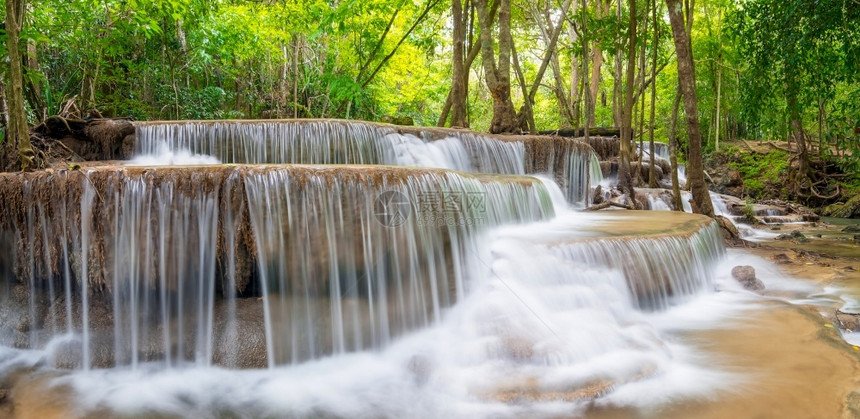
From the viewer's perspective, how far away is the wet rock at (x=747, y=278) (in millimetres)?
5801

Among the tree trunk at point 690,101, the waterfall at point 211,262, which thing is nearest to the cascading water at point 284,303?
the waterfall at point 211,262

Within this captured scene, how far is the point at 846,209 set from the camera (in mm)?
13328

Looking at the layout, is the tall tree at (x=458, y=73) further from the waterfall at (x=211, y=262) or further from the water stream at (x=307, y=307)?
the waterfall at (x=211, y=262)

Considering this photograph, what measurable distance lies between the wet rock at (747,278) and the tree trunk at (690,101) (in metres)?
2.82

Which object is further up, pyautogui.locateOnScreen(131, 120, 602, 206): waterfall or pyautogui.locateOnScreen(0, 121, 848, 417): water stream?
pyautogui.locateOnScreen(131, 120, 602, 206): waterfall

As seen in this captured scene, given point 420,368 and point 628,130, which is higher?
point 628,130

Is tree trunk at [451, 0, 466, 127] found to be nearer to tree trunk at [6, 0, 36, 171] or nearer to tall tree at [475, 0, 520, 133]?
tall tree at [475, 0, 520, 133]

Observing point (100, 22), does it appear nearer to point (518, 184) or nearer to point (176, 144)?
point (176, 144)

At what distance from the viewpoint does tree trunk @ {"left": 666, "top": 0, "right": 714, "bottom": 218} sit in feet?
27.0

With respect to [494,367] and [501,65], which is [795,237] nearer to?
[501,65]

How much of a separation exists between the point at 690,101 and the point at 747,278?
3.72 m

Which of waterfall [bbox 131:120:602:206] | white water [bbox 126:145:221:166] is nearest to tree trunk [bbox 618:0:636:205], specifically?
waterfall [bbox 131:120:602:206]

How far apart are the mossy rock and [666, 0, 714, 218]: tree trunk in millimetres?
7430

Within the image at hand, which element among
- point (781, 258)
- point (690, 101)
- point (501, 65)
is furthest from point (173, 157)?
point (781, 258)
